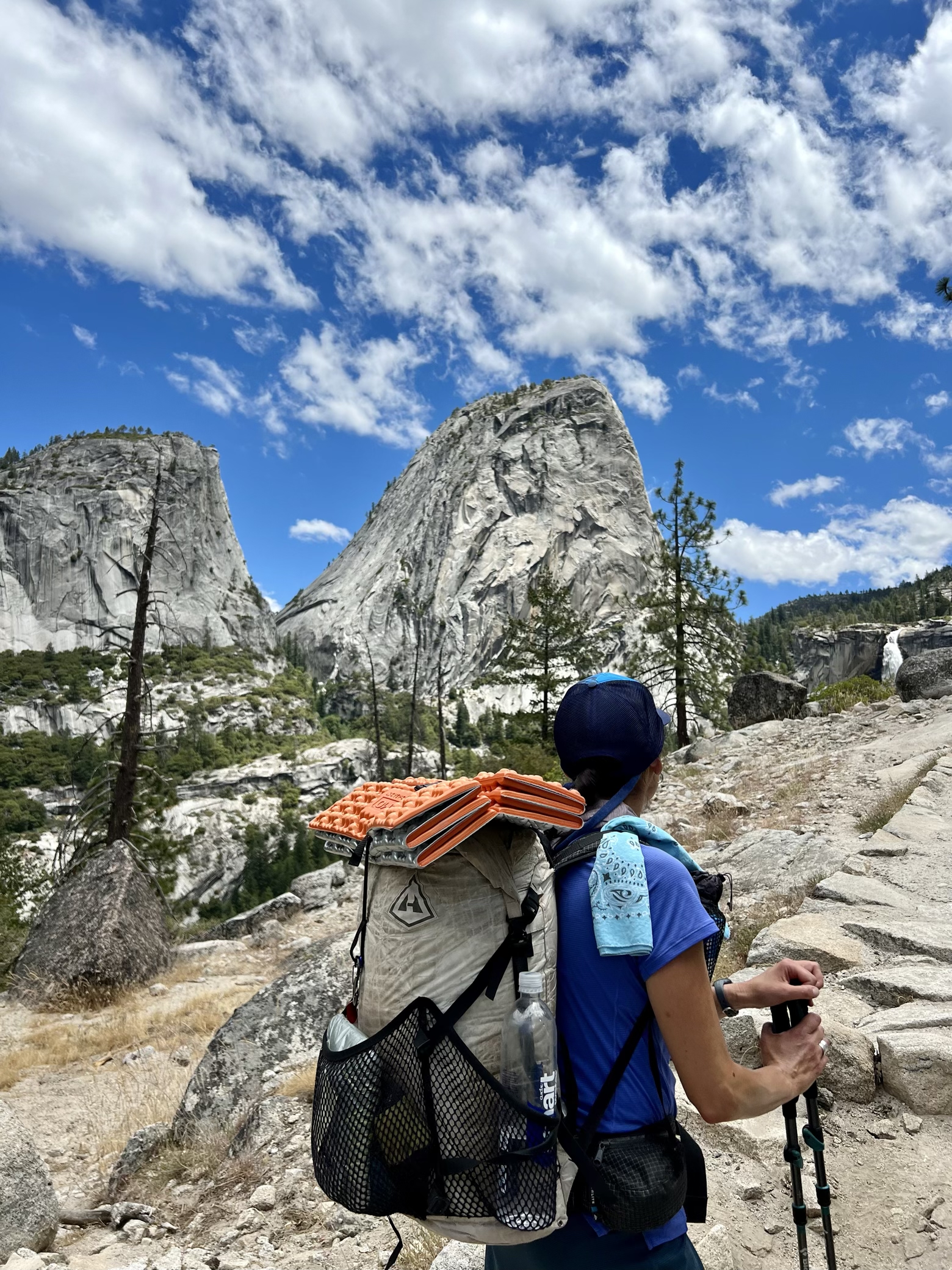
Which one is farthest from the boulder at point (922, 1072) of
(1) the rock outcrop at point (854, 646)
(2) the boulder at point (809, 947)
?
(1) the rock outcrop at point (854, 646)

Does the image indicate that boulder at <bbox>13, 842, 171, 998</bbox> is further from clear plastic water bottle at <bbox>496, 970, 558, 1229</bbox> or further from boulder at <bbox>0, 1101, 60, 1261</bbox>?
clear plastic water bottle at <bbox>496, 970, 558, 1229</bbox>

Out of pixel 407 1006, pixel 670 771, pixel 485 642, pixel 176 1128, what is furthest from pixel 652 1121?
pixel 485 642

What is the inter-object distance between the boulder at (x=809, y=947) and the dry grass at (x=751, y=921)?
20 centimetres

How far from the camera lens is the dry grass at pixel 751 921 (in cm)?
598

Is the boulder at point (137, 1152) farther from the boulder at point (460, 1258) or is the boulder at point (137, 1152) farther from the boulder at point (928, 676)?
the boulder at point (928, 676)

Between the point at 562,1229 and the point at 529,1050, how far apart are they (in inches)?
19.6

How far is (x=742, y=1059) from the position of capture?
4504 mm

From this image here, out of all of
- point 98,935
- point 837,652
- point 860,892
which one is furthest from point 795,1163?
point 837,652

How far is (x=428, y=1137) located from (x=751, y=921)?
5.84 metres

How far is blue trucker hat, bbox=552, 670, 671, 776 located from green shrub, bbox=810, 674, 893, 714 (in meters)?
19.2

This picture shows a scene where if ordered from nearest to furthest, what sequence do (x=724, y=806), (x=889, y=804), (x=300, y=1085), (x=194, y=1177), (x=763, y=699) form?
(x=194, y=1177), (x=300, y=1085), (x=889, y=804), (x=724, y=806), (x=763, y=699)

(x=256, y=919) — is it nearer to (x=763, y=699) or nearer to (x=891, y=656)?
(x=763, y=699)

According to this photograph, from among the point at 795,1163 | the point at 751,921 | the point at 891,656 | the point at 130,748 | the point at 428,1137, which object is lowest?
the point at 751,921

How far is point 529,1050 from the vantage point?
1704 millimetres
